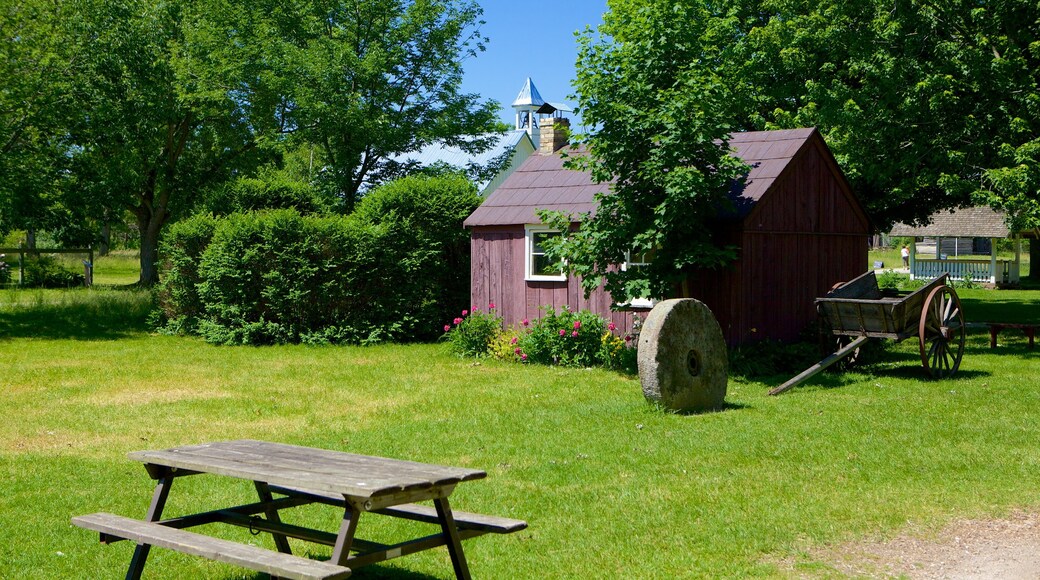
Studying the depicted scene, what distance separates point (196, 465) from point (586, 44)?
12.0 m

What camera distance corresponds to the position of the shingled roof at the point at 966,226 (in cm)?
4494

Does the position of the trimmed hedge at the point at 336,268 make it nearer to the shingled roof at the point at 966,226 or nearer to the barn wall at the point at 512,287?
the barn wall at the point at 512,287

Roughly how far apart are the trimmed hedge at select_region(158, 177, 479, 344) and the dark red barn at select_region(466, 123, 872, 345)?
6.00ft

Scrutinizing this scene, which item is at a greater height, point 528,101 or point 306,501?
point 528,101

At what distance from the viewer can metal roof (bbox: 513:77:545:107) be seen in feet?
247

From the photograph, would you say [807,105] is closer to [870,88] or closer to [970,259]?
[870,88]

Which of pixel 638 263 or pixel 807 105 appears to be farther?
pixel 807 105

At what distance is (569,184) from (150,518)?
1442 cm

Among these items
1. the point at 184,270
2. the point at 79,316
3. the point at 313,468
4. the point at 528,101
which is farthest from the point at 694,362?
the point at 528,101

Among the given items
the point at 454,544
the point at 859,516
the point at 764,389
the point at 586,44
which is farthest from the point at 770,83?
the point at 454,544

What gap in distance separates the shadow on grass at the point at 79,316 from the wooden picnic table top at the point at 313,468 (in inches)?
741

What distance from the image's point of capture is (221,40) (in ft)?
107

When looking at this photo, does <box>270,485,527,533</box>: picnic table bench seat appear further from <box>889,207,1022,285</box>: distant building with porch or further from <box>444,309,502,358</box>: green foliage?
<box>889,207,1022,285</box>: distant building with porch

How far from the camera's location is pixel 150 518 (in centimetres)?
604
